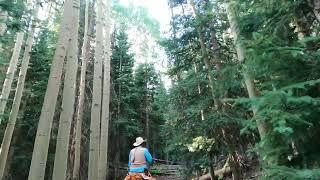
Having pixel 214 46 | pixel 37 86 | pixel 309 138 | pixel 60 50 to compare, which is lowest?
pixel 309 138

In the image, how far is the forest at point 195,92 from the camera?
356cm

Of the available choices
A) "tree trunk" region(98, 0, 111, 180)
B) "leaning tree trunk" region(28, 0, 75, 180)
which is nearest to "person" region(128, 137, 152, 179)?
"tree trunk" region(98, 0, 111, 180)

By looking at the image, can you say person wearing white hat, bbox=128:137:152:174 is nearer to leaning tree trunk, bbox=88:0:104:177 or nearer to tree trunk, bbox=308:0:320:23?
leaning tree trunk, bbox=88:0:104:177

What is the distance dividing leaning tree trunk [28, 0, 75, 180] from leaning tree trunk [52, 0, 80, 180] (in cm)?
26

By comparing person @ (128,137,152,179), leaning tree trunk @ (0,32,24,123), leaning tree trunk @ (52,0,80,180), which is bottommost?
person @ (128,137,152,179)

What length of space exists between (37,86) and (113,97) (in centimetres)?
579

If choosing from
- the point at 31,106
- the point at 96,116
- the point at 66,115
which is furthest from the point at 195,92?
the point at 31,106

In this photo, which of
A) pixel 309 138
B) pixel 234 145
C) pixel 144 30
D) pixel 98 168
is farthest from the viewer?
pixel 144 30

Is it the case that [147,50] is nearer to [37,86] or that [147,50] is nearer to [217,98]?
[37,86]

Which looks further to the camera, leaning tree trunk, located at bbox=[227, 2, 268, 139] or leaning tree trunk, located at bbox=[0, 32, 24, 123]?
leaning tree trunk, located at bbox=[0, 32, 24, 123]

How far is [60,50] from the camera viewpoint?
663 centimetres

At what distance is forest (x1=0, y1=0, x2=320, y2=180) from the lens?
3557 millimetres

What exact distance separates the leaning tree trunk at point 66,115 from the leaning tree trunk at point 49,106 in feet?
0.86

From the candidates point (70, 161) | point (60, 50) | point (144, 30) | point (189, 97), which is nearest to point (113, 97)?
point (70, 161)
